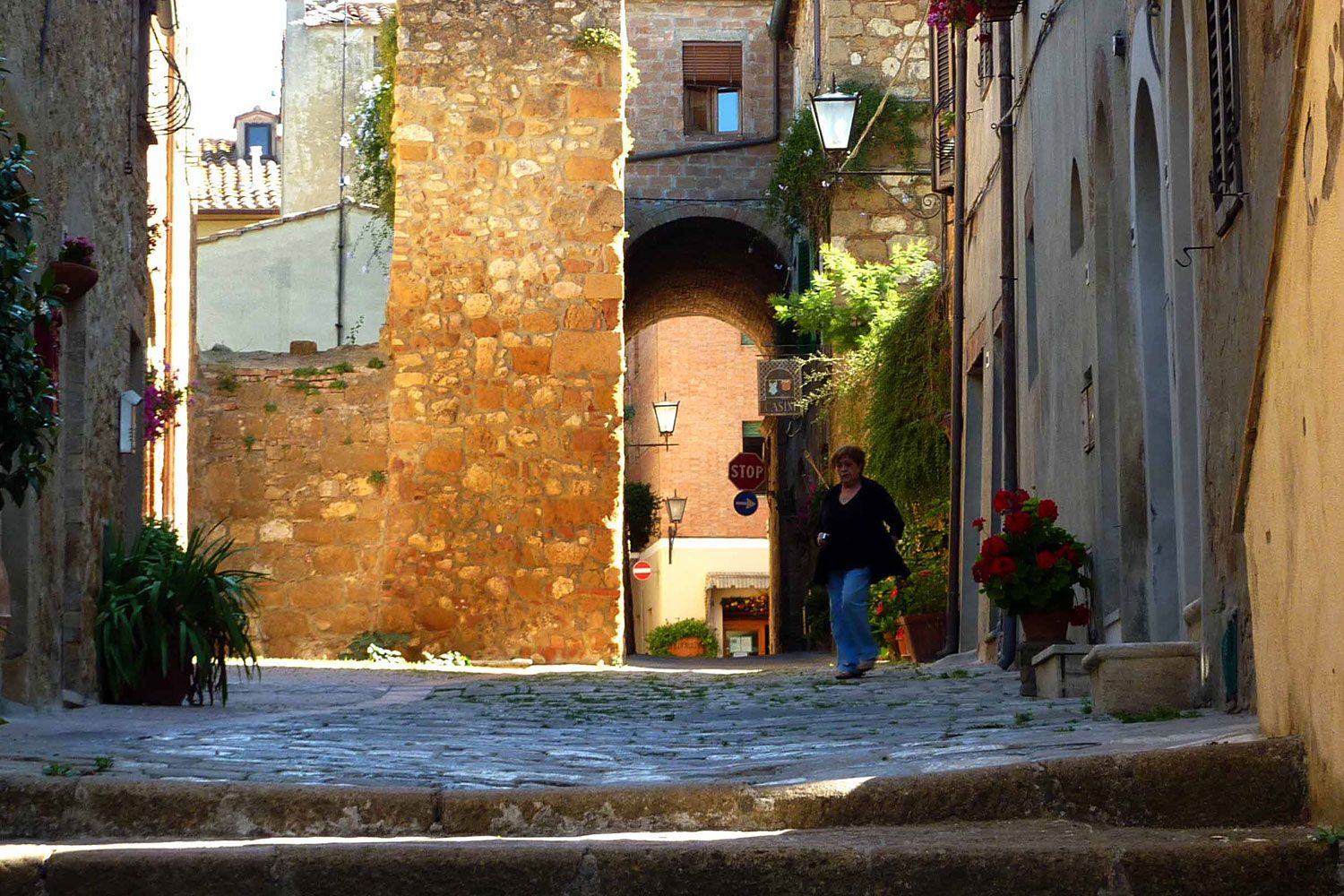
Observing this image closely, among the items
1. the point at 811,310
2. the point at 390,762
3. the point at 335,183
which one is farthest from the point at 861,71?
the point at 390,762

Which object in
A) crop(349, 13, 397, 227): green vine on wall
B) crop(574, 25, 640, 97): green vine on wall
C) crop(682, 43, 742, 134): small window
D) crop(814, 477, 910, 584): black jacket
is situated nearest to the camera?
crop(814, 477, 910, 584): black jacket

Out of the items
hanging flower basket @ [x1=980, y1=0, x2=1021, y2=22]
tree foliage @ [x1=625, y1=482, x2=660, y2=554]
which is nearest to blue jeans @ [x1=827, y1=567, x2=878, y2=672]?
hanging flower basket @ [x1=980, y1=0, x2=1021, y2=22]

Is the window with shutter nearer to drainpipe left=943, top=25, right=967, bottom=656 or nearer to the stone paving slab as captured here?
the stone paving slab

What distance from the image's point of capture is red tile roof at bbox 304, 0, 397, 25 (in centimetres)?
2848

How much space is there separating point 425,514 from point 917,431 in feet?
13.1

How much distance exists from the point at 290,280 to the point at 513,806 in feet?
64.6

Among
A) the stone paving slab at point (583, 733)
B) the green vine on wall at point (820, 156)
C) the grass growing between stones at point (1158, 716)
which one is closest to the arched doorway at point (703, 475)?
the green vine on wall at point (820, 156)

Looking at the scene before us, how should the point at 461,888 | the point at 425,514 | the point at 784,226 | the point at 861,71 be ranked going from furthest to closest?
the point at 784,226 < the point at 861,71 < the point at 425,514 < the point at 461,888

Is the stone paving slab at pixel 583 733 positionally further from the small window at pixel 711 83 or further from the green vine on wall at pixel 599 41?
the small window at pixel 711 83

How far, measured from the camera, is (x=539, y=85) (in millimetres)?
14961

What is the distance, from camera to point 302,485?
1448 centimetres

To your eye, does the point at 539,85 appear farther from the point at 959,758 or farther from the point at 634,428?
the point at 634,428

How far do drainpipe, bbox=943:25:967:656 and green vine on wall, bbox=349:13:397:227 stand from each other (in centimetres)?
443

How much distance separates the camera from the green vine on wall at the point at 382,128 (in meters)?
15.7
